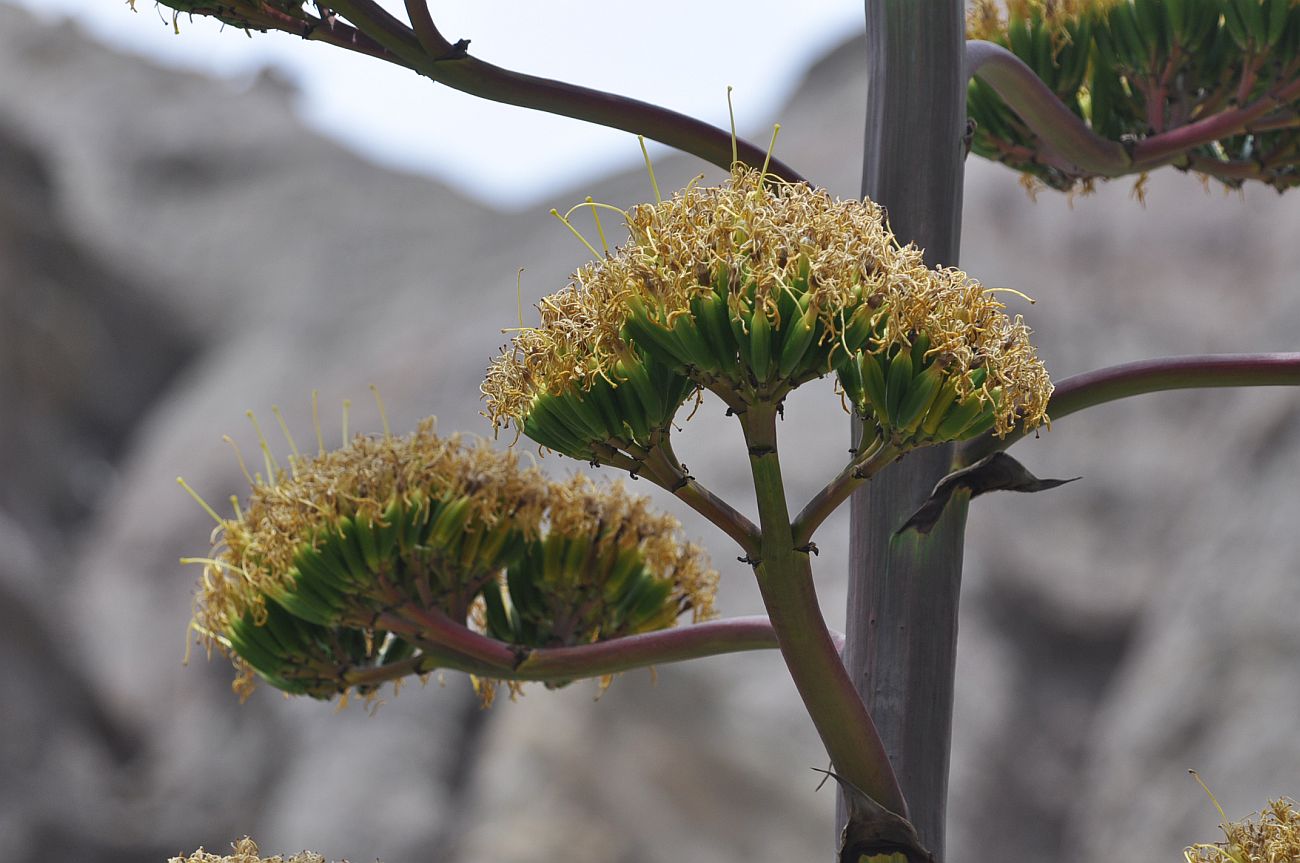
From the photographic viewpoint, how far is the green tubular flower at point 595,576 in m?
2.59

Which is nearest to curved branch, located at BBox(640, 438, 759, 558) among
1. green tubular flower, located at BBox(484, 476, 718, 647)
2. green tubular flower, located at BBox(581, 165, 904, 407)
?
green tubular flower, located at BBox(581, 165, 904, 407)

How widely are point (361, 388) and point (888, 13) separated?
531 inches

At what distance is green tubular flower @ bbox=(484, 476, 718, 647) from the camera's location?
259 cm

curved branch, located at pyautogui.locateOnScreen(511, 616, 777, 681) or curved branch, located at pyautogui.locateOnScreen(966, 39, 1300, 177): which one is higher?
curved branch, located at pyautogui.locateOnScreen(966, 39, 1300, 177)

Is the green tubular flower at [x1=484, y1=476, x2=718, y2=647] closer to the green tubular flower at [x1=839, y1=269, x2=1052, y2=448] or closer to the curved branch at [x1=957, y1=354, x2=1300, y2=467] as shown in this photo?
the curved branch at [x1=957, y1=354, x2=1300, y2=467]

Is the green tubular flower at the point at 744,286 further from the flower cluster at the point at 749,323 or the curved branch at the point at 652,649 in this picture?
the curved branch at the point at 652,649

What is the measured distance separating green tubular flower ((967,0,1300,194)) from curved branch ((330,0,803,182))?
96 centimetres

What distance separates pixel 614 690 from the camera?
920 cm

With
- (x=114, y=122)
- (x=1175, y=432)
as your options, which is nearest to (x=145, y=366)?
(x=114, y=122)

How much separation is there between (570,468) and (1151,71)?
158 inches

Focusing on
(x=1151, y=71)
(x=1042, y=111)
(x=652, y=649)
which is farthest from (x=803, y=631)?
(x=1151, y=71)

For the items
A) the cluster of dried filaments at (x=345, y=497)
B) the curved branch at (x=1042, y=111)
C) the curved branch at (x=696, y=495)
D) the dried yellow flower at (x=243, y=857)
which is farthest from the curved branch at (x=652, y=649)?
the curved branch at (x=1042, y=111)

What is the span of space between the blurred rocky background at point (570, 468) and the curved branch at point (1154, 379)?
10.7ft

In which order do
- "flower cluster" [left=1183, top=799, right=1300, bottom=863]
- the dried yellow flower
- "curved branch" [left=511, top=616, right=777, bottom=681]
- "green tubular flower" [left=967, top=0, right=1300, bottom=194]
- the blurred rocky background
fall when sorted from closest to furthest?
the dried yellow flower
"flower cluster" [left=1183, top=799, right=1300, bottom=863]
"curved branch" [left=511, top=616, right=777, bottom=681]
"green tubular flower" [left=967, top=0, right=1300, bottom=194]
the blurred rocky background
